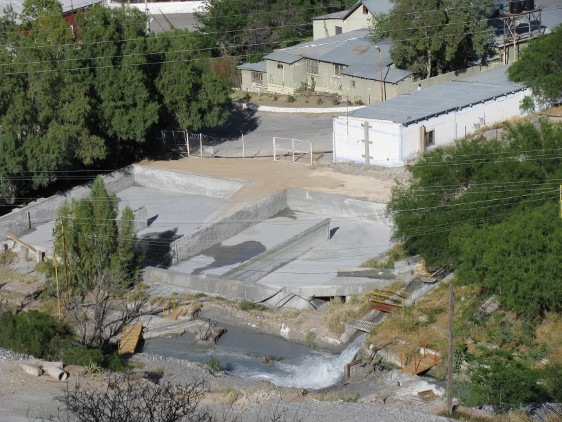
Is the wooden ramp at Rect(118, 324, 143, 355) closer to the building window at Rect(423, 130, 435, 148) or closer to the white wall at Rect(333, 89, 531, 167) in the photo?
the white wall at Rect(333, 89, 531, 167)

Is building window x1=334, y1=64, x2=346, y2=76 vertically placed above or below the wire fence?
above

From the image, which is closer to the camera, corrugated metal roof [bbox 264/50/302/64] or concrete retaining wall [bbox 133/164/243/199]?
concrete retaining wall [bbox 133/164/243/199]

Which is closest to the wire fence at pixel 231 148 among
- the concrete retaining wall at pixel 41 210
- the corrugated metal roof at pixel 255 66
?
the concrete retaining wall at pixel 41 210

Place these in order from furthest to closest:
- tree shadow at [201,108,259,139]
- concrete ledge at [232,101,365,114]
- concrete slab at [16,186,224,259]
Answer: concrete ledge at [232,101,365,114]
tree shadow at [201,108,259,139]
concrete slab at [16,186,224,259]

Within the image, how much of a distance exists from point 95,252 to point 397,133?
15890 millimetres

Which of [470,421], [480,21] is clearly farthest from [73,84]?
[470,421]

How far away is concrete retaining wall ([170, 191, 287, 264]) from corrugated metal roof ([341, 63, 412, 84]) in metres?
14.9

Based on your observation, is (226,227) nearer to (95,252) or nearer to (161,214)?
(161,214)

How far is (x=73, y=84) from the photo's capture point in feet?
139

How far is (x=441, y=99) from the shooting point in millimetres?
46562

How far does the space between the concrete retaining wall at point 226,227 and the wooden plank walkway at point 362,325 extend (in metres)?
8.16

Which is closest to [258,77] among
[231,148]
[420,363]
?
[231,148]

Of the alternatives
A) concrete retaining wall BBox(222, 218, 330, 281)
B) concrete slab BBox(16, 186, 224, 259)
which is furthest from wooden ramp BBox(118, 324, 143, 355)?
concrete slab BBox(16, 186, 224, 259)

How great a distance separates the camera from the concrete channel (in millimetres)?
33406
